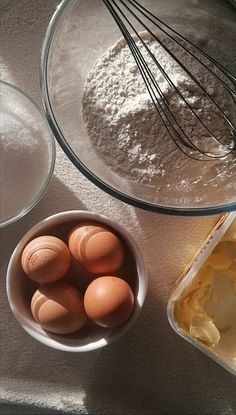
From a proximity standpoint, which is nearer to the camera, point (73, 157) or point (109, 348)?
point (73, 157)

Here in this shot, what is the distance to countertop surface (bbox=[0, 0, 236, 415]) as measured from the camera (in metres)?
0.92

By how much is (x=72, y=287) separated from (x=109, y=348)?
0.14 metres

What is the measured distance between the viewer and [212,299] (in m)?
0.87

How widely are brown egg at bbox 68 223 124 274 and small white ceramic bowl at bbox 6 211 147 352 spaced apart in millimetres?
21

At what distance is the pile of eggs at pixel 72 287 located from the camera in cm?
80

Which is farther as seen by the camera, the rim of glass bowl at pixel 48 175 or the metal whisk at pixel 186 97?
the rim of glass bowl at pixel 48 175

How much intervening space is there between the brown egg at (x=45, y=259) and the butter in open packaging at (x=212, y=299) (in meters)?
0.17

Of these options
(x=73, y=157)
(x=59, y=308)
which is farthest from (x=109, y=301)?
(x=73, y=157)

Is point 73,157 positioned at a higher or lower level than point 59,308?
higher

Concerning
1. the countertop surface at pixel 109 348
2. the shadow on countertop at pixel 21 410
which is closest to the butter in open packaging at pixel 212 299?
the countertop surface at pixel 109 348

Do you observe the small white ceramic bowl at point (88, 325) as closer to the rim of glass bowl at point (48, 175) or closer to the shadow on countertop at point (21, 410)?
the rim of glass bowl at point (48, 175)

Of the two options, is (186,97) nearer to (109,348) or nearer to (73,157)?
(73,157)

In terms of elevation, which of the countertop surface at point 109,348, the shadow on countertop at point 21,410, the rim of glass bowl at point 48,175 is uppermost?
the rim of glass bowl at point 48,175

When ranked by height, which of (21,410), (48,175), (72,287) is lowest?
(21,410)
